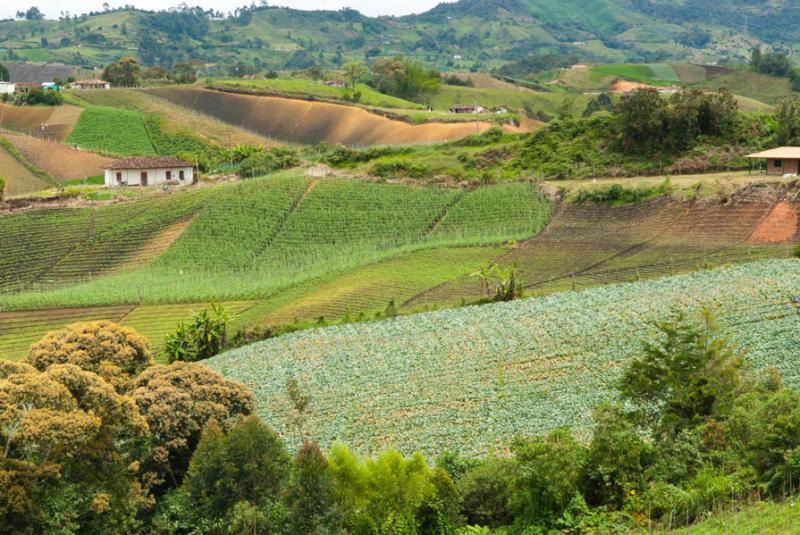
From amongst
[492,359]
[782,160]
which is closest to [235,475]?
[492,359]

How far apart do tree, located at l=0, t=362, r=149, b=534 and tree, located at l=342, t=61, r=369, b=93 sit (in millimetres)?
99500

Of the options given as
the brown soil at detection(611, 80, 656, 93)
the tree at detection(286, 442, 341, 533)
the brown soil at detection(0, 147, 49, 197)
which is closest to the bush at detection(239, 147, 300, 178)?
the brown soil at detection(0, 147, 49, 197)

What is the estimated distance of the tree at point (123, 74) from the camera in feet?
437

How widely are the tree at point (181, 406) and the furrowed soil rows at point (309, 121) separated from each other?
56.4 metres

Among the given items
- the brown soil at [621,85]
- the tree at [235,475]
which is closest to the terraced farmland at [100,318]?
the tree at [235,475]

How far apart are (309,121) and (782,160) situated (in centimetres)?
5494

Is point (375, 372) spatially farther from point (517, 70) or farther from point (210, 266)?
point (517, 70)

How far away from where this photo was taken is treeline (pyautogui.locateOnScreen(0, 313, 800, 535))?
2464 centimetres

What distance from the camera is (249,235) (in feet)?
219

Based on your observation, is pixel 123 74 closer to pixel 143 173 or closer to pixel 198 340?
pixel 143 173

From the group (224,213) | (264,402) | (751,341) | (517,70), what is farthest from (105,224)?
(517,70)

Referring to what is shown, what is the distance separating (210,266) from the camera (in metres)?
62.9

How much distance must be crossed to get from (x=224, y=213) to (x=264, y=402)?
3425cm

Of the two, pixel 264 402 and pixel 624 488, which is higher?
pixel 624 488
